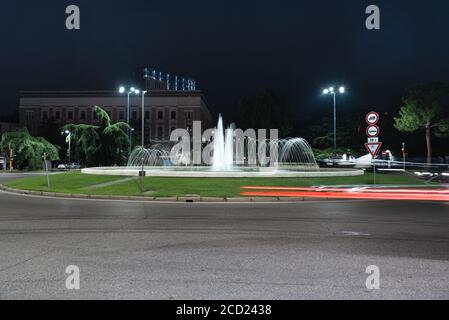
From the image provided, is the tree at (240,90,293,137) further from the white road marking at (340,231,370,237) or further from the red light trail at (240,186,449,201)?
the white road marking at (340,231,370,237)

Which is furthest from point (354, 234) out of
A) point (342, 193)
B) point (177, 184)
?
point (177, 184)

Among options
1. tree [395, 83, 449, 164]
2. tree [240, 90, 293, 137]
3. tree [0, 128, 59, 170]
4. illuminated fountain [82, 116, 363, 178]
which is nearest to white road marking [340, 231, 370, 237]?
illuminated fountain [82, 116, 363, 178]

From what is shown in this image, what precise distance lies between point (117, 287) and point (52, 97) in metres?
121

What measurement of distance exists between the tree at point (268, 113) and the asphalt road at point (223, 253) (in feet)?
215

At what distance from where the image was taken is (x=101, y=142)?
41.2 meters

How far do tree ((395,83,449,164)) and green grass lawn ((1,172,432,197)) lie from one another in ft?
117

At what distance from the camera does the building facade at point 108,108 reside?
115m

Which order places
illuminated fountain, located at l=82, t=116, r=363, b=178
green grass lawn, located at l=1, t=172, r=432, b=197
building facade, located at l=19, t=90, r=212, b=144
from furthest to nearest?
1. building facade, located at l=19, t=90, r=212, b=144
2. illuminated fountain, located at l=82, t=116, r=363, b=178
3. green grass lawn, located at l=1, t=172, r=432, b=197

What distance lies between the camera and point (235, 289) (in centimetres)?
542

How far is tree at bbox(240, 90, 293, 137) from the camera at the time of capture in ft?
259

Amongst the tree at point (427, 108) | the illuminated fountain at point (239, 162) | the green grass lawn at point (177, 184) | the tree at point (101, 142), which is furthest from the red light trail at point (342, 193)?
the tree at point (427, 108)
